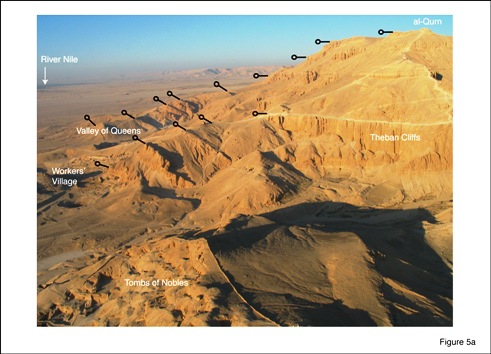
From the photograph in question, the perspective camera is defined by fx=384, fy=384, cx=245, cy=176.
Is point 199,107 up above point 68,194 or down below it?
above

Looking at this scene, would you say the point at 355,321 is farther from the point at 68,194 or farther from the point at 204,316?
the point at 68,194

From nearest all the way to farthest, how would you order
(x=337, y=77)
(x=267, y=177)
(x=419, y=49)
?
(x=267, y=177) < (x=419, y=49) < (x=337, y=77)

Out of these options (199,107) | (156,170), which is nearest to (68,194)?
(156,170)

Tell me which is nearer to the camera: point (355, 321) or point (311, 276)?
point (355, 321)

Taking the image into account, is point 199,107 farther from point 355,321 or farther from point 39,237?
point 355,321

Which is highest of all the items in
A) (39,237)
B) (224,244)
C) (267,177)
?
(267,177)

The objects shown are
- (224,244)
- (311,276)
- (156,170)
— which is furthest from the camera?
(156,170)

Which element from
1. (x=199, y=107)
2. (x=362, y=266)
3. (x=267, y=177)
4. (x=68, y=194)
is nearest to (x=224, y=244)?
(x=362, y=266)
